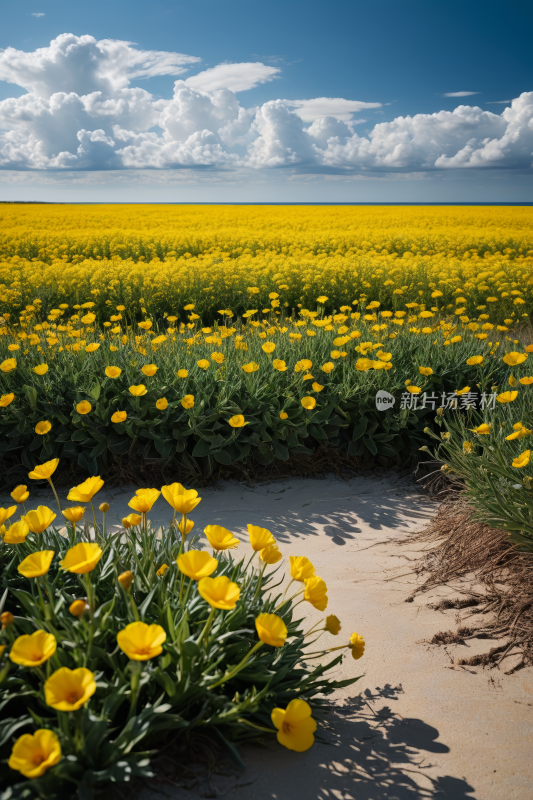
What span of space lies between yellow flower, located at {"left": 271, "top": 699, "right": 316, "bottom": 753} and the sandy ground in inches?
8.7

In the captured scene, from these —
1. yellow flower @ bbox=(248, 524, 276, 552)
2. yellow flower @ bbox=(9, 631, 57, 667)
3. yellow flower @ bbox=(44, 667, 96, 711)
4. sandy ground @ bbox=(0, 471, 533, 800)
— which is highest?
yellow flower @ bbox=(248, 524, 276, 552)

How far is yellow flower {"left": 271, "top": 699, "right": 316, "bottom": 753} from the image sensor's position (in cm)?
145

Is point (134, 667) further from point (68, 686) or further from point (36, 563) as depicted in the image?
point (36, 563)

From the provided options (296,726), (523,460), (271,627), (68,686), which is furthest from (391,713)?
(68,686)

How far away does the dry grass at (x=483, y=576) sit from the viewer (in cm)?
235

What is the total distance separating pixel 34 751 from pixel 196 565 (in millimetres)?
540

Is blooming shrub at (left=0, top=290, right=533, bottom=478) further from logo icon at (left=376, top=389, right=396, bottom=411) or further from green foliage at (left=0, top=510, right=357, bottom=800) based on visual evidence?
green foliage at (left=0, top=510, right=357, bottom=800)

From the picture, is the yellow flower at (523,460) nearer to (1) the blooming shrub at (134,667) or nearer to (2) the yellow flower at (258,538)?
(1) the blooming shrub at (134,667)

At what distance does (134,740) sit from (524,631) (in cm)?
182

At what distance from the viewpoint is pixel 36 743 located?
1195 mm

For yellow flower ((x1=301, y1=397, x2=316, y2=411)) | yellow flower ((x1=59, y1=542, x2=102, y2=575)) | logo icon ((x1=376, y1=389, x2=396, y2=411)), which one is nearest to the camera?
yellow flower ((x1=59, y1=542, x2=102, y2=575))

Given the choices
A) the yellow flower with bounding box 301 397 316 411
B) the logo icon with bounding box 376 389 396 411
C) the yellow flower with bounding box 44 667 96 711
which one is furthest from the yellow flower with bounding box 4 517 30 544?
the logo icon with bounding box 376 389 396 411

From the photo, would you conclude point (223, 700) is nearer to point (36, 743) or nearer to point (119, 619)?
point (119, 619)

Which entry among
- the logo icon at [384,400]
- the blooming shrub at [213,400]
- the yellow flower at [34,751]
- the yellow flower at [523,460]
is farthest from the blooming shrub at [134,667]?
the logo icon at [384,400]
